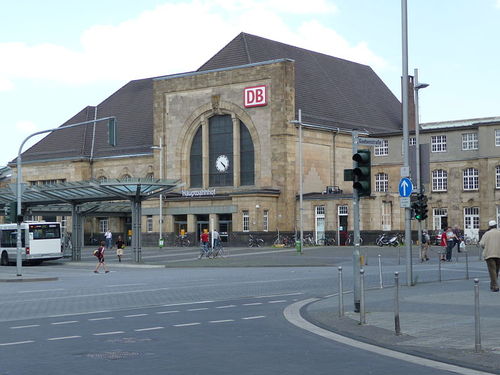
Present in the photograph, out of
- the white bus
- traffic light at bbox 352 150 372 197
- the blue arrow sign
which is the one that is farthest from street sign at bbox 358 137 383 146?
the white bus

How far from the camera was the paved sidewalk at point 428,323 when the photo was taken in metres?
11.9

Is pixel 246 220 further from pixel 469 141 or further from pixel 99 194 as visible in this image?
pixel 99 194

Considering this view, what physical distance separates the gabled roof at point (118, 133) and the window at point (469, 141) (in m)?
30.9

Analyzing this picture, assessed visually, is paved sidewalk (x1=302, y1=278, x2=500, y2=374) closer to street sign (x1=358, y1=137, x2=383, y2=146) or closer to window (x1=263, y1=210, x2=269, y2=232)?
street sign (x1=358, y1=137, x2=383, y2=146)

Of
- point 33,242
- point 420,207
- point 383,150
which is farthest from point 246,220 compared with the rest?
point 420,207

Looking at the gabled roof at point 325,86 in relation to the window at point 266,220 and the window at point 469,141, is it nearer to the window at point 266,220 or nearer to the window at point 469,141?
the window at point 266,220

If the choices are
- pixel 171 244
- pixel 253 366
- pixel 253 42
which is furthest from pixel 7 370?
pixel 253 42

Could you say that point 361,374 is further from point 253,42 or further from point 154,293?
point 253,42

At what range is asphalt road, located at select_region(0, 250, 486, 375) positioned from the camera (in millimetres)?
10938

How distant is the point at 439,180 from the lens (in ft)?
244

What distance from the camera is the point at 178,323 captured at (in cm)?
1630

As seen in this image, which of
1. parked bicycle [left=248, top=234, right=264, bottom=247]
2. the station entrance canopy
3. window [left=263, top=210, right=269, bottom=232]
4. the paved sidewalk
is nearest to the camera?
the paved sidewalk

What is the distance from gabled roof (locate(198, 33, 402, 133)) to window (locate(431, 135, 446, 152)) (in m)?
9.24

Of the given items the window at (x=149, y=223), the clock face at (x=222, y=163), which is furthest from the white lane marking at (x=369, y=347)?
the window at (x=149, y=223)
